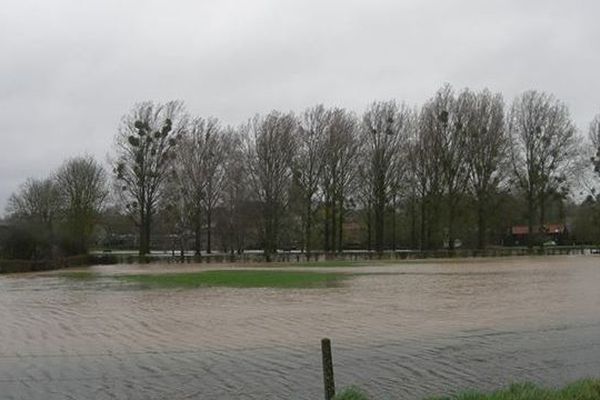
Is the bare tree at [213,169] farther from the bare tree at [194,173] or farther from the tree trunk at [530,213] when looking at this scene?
the tree trunk at [530,213]

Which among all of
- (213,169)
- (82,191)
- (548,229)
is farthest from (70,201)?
(548,229)

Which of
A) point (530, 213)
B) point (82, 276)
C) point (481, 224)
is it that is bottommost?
point (82, 276)

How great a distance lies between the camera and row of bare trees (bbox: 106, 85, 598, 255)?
3228 inches

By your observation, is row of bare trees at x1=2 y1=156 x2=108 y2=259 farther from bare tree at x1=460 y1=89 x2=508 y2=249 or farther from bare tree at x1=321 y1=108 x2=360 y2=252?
bare tree at x1=460 y1=89 x2=508 y2=249

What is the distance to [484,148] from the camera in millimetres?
86000

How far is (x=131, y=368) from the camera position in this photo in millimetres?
13406

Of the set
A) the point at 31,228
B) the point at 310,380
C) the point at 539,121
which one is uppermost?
the point at 539,121

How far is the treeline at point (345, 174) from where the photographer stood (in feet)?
269

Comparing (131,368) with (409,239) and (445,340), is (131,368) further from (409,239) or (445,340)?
(409,239)

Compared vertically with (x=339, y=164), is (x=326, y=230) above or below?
below

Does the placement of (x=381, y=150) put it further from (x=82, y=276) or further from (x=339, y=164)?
(x=82, y=276)

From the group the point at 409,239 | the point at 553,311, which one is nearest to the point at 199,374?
the point at 553,311

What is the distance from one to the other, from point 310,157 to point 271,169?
568 cm

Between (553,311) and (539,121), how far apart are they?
7107 cm
